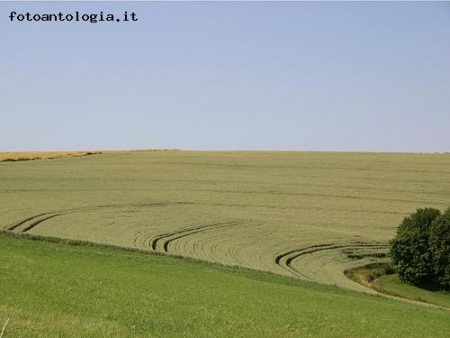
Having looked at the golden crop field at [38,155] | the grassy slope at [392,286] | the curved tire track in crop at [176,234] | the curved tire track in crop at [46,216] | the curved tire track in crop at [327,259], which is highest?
the golden crop field at [38,155]

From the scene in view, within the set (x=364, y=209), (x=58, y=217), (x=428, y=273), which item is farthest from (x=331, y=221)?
(x=58, y=217)

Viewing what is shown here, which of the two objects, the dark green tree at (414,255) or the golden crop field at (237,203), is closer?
the golden crop field at (237,203)

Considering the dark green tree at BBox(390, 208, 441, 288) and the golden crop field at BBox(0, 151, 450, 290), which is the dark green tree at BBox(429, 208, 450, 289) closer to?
the dark green tree at BBox(390, 208, 441, 288)

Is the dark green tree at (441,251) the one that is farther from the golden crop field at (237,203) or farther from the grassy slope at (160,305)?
the grassy slope at (160,305)

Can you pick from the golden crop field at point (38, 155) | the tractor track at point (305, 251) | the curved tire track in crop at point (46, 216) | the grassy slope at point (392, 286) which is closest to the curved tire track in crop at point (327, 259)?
the tractor track at point (305, 251)

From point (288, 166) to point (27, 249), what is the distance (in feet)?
179

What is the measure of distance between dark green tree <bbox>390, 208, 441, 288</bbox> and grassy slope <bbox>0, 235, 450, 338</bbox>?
1910 cm

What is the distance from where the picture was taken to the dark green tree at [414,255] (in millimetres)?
46844

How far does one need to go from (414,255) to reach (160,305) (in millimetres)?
32224

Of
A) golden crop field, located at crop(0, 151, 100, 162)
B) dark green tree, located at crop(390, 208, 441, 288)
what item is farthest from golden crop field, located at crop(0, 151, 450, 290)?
golden crop field, located at crop(0, 151, 100, 162)

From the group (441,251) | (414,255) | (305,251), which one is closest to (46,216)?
(305,251)

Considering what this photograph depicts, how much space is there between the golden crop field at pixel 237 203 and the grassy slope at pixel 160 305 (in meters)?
11.6

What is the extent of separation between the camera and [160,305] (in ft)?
58.9

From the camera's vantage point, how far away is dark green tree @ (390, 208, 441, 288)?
4684cm
